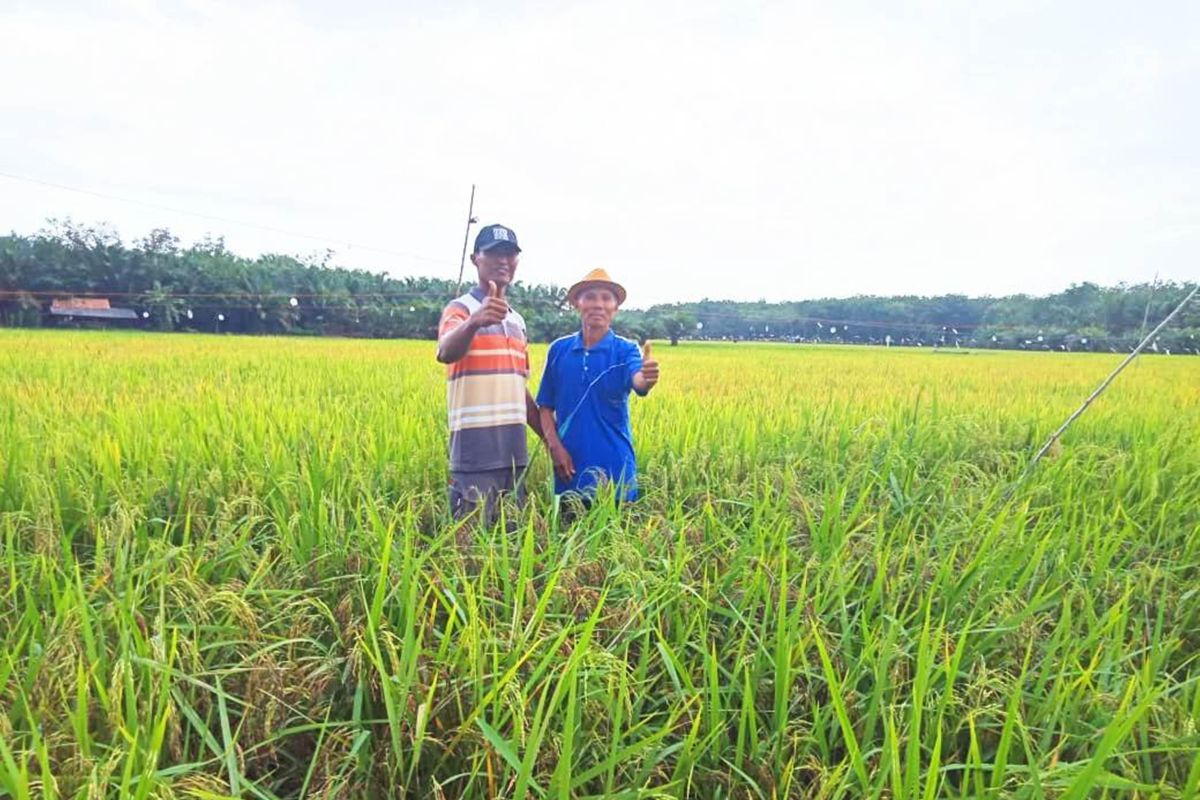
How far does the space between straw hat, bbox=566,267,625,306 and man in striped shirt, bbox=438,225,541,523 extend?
260 mm

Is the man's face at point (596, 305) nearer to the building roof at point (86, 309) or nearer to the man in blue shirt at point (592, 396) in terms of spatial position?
the man in blue shirt at point (592, 396)

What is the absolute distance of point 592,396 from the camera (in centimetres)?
256

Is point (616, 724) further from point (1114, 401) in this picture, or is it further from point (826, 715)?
point (1114, 401)

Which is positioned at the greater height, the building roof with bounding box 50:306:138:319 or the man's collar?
the building roof with bounding box 50:306:138:319

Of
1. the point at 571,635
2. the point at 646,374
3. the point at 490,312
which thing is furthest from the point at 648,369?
the point at 571,635

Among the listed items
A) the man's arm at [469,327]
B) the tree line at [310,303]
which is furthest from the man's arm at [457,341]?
the tree line at [310,303]

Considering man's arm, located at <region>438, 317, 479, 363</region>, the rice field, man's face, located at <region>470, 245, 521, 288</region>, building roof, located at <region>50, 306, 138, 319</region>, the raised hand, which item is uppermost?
building roof, located at <region>50, 306, 138, 319</region>

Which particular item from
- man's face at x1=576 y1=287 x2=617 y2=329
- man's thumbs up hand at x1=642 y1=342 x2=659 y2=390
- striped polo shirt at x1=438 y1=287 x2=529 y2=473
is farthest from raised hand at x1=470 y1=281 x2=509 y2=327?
man's thumbs up hand at x1=642 y1=342 x2=659 y2=390

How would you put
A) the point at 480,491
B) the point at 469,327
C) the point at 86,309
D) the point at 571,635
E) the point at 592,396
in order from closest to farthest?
the point at 571,635 < the point at 469,327 < the point at 480,491 < the point at 592,396 < the point at 86,309

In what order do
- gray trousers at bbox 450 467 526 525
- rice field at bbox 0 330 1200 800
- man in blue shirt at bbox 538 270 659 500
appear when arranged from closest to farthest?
rice field at bbox 0 330 1200 800 < gray trousers at bbox 450 467 526 525 < man in blue shirt at bbox 538 270 659 500

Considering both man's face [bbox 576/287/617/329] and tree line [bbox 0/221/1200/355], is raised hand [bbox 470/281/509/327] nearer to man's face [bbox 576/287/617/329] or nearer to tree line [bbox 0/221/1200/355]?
man's face [bbox 576/287/617/329]

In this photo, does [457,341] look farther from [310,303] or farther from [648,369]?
[310,303]

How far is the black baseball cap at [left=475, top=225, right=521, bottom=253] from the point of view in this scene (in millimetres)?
2408

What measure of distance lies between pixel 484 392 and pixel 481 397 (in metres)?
0.02
